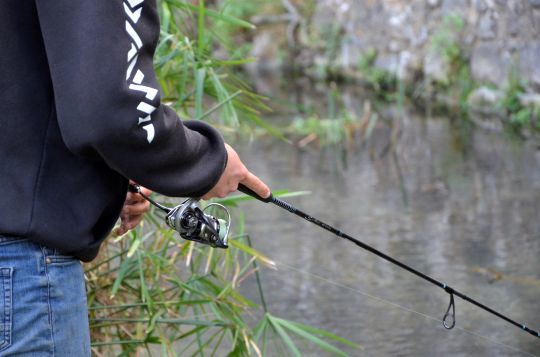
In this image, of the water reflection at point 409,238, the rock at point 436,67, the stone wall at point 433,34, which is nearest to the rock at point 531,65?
the stone wall at point 433,34

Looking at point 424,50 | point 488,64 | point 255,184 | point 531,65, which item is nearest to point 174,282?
point 255,184

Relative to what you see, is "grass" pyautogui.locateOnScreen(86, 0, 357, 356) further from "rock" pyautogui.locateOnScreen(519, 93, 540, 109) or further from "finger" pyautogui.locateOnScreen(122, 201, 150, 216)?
"rock" pyautogui.locateOnScreen(519, 93, 540, 109)

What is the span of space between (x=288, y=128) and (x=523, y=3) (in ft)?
7.39

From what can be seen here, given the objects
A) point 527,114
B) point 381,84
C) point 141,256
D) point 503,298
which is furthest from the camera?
point 381,84

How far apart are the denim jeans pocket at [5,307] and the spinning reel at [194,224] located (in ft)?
1.52

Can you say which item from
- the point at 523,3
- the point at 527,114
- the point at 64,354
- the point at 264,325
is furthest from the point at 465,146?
the point at 64,354

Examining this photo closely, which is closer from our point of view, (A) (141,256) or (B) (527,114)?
(A) (141,256)

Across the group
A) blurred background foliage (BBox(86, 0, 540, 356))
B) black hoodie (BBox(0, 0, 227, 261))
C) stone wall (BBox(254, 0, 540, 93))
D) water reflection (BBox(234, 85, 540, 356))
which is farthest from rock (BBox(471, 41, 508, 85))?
black hoodie (BBox(0, 0, 227, 261))

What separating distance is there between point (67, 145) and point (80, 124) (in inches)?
1.8

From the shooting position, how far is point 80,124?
1440mm

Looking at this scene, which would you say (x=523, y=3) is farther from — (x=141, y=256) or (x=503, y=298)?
(x=141, y=256)

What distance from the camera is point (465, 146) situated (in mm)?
7637

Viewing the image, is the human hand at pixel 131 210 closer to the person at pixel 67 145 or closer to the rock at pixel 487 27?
the person at pixel 67 145

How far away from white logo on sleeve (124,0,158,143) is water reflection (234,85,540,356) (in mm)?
2193
